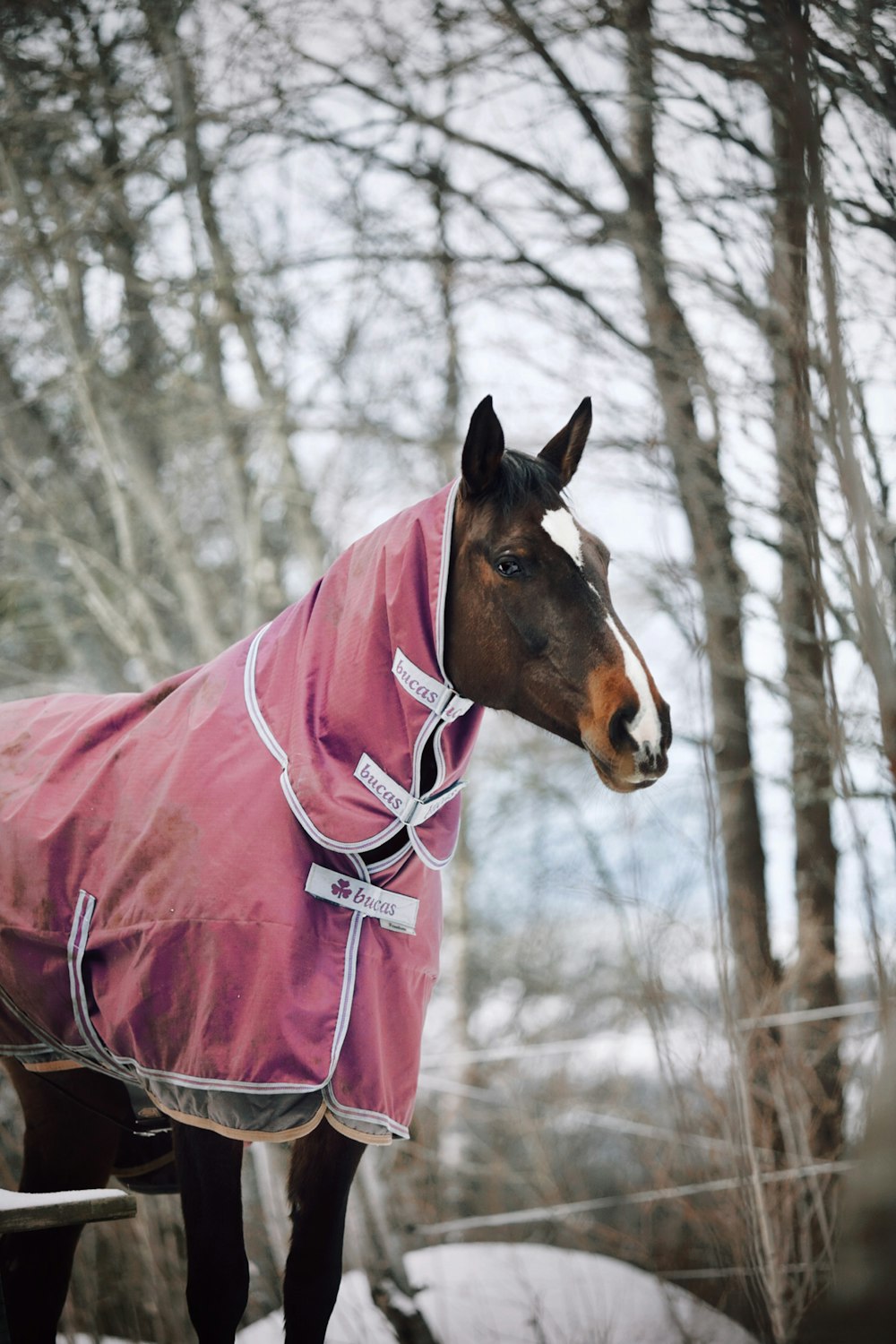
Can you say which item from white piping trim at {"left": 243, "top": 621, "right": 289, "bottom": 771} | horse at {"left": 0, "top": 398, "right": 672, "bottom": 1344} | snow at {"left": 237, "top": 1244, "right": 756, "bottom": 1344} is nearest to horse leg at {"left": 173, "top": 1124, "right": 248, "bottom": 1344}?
horse at {"left": 0, "top": 398, "right": 672, "bottom": 1344}

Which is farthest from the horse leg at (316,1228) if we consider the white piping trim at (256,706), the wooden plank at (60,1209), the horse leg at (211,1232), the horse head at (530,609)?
the horse head at (530,609)

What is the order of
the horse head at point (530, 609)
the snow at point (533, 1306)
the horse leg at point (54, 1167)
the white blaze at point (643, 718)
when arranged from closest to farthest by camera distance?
the white blaze at point (643, 718), the horse head at point (530, 609), the horse leg at point (54, 1167), the snow at point (533, 1306)

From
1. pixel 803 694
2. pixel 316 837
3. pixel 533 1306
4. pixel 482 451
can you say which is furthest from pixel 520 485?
pixel 803 694

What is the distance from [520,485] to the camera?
7.16 ft

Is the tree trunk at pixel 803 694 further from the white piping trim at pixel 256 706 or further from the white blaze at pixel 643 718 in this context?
the white piping trim at pixel 256 706

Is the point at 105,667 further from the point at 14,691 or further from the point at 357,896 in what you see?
the point at 357,896

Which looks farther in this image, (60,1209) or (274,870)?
(274,870)

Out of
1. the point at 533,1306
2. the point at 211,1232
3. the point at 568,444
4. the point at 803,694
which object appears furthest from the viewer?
the point at 803,694

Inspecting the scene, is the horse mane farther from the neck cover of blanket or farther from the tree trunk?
the tree trunk

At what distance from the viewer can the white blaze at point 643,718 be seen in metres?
1.88

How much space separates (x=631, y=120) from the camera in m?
5.41

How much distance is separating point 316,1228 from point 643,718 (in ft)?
3.95

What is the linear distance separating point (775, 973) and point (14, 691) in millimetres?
6257

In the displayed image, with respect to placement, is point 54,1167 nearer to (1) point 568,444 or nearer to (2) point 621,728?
(2) point 621,728
